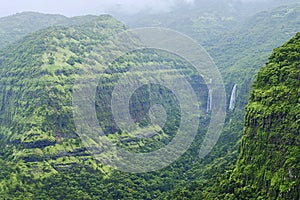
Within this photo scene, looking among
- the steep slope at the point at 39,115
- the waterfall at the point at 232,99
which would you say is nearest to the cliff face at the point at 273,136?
the steep slope at the point at 39,115

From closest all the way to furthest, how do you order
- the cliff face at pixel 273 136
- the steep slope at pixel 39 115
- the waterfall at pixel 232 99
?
the cliff face at pixel 273 136 < the steep slope at pixel 39 115 < the waterfall at pixel 232 99

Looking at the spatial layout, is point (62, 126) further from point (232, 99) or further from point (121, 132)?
point (232, 99)

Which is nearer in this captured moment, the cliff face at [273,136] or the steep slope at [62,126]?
the cliff face at [273,136]

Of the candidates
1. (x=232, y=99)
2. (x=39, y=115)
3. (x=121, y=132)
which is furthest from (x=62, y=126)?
(x=232, y=99)

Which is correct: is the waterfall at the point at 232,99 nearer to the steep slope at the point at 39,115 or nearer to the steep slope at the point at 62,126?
the steep slope at the point at 62,126

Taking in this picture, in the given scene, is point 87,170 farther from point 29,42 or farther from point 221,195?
point 29,42

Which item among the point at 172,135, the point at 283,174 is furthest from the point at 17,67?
the point at 283,174

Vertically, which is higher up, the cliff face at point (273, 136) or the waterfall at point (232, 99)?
the cliff face at point (273, 136)

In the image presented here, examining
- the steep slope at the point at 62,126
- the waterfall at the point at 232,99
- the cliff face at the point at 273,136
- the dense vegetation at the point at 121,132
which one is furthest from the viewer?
the waterfall at the point at 232,99

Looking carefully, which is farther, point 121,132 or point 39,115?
point 121,132

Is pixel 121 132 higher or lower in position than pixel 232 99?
lower
